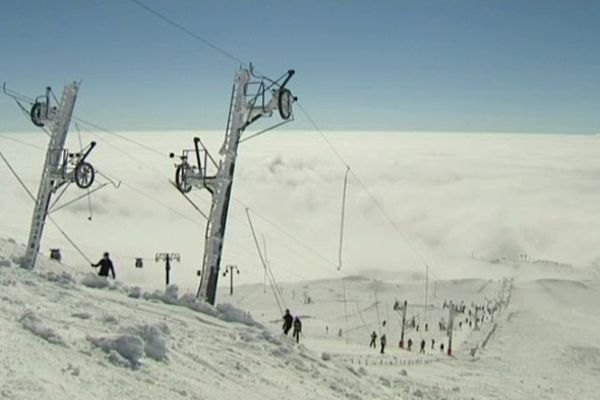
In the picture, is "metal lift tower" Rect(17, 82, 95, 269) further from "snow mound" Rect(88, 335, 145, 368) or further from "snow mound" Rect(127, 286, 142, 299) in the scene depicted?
"snow mound" Rect(88, 335, 145, 368)

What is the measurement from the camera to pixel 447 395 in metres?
15.0

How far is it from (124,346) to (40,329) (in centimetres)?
110

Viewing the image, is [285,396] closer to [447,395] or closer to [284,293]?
[447,395]

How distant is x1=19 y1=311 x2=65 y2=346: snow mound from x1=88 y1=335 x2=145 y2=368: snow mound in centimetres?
48

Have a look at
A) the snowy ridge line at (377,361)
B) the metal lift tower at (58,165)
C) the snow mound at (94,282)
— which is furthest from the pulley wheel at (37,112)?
the snowy ridge line at (377,361)

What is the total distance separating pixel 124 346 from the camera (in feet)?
28.4

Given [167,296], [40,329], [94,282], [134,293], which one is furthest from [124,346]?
[94,282]

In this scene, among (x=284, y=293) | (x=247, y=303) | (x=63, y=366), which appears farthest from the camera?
(x=284, y=293)

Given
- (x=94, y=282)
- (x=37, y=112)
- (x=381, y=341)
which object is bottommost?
(x=381, y=341)

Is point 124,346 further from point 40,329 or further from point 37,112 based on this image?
point 37,112

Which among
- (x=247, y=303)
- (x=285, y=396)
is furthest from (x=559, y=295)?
(x=285, y=396)

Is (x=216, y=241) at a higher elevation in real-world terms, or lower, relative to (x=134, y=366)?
higher

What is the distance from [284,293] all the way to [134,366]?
7109cm

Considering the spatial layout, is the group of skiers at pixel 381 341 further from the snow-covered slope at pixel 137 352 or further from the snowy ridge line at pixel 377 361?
the snow-covered slope at pixel 137 352
